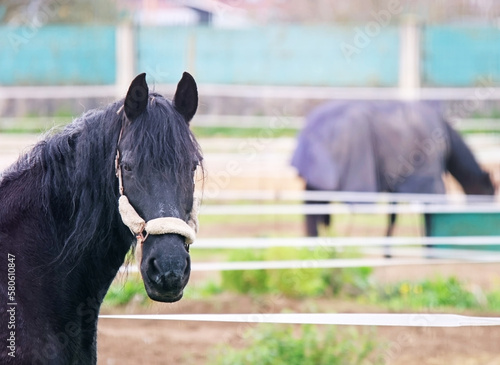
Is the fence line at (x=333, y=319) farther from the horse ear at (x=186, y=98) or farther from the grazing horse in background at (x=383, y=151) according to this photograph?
the grazing horse in background at (x=383, y=151)

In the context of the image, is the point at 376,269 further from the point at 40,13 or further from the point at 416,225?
the point at 40,13

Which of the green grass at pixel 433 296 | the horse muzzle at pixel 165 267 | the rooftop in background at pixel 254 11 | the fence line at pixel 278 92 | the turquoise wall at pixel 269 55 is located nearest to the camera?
the horse muzzle at pixel 165 267

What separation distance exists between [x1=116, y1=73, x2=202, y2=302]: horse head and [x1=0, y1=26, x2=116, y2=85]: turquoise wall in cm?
1312

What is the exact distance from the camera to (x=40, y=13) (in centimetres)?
1714

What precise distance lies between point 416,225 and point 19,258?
9194 mm

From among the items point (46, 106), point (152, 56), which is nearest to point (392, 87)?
point (152, 56)

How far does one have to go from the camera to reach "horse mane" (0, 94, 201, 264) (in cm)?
263

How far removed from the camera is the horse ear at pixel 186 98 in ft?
9.09

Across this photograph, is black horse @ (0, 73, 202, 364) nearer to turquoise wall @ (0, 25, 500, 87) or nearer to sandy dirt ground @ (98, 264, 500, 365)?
sandy dirt ground @ (98, 264, 500, 365)

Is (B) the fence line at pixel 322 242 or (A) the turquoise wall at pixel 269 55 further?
(A) the turquoise wall at pixel 269 55

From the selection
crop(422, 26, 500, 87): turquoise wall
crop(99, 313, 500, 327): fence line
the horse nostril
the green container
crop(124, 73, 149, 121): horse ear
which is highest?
crop(422, 26, 500, 87): turquoise wall

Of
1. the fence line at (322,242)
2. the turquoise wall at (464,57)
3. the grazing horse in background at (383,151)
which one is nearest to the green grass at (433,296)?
the fence line at (322,242)

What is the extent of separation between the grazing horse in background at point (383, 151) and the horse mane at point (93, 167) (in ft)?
→ 20.5

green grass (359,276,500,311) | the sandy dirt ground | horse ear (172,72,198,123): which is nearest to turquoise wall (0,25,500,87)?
green grass (359,276,500,311)
